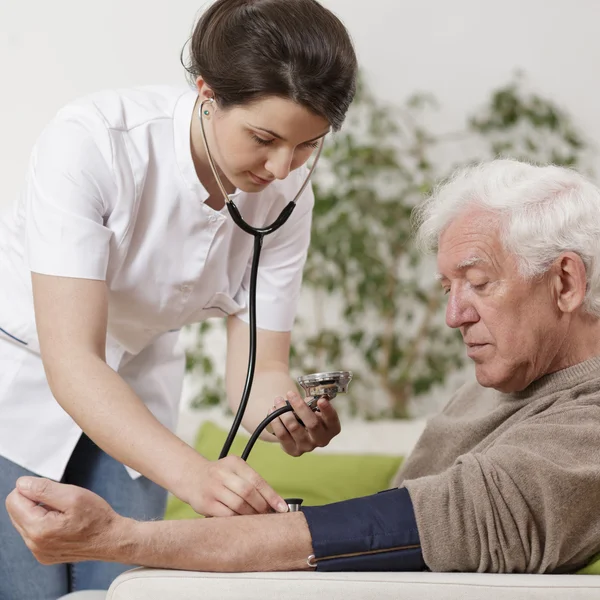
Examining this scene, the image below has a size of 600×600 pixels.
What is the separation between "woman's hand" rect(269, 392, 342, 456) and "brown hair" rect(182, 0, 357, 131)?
0.43 meters

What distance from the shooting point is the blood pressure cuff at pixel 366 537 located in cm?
117

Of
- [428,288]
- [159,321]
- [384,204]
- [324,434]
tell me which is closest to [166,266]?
[159,321]

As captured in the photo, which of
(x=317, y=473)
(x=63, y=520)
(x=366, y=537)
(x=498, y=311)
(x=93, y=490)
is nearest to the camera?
(x=63, y=520)

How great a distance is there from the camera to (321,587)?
1.09 metres

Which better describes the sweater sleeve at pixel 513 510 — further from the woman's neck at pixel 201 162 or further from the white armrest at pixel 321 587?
the woman's neck at pixel 201 162

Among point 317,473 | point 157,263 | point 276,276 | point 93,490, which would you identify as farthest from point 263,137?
point 317,473

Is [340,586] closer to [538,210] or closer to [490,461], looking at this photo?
[490,461]

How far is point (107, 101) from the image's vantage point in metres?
1.40

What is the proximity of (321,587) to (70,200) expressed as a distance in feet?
2.16

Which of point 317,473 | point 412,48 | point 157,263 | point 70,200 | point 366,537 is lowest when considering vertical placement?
point 317,473

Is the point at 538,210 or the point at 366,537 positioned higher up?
the point at 538,210

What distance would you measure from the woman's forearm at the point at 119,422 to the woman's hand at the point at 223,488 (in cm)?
2

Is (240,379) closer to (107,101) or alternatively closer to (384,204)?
(107,101)

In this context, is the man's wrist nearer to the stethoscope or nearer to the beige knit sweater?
the stethoscope
